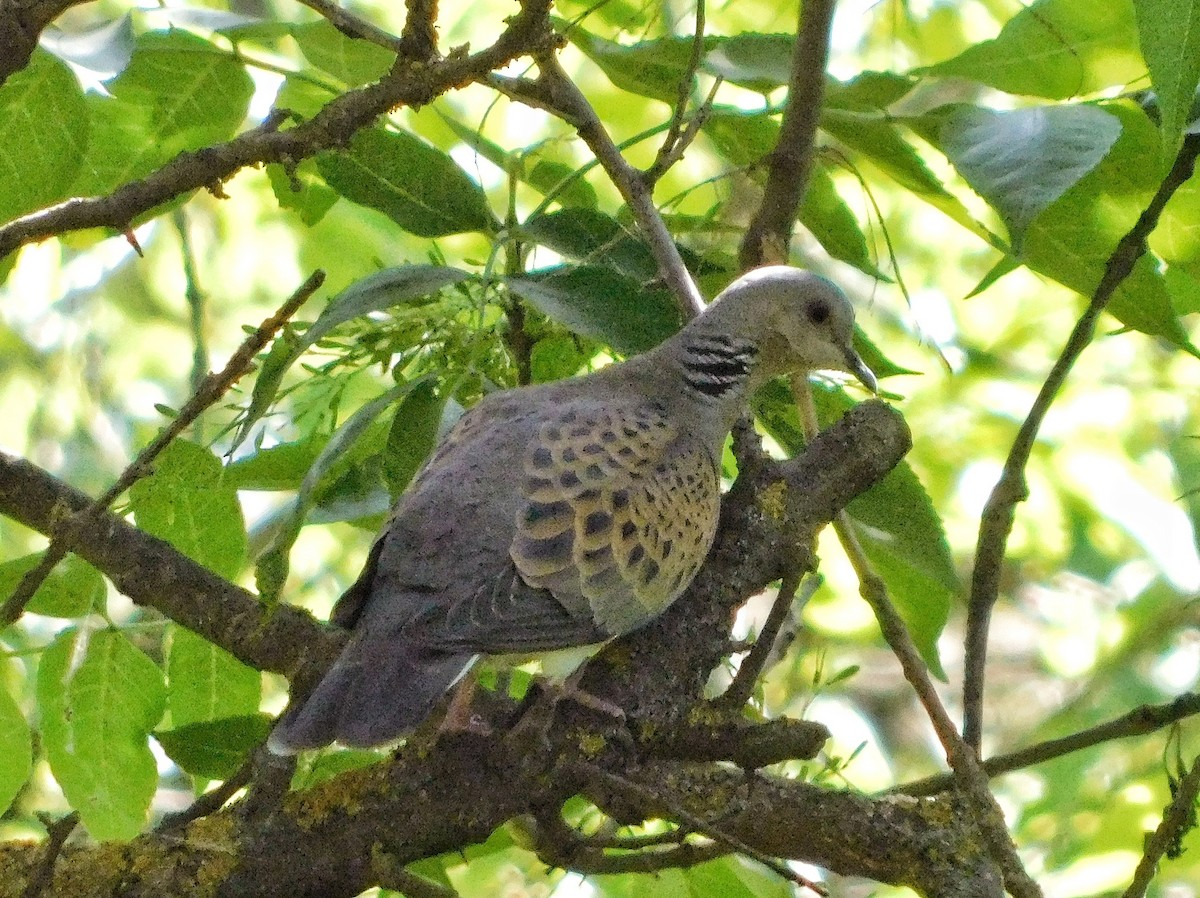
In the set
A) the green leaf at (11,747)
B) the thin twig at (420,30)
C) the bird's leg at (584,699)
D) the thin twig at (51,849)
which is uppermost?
the thin twig at (420,30)

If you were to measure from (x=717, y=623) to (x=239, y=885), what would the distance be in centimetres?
66

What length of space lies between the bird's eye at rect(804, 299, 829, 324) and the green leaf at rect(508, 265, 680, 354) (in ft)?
1.84

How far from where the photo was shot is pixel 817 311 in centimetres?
231

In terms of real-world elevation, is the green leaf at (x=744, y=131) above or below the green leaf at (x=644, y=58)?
above

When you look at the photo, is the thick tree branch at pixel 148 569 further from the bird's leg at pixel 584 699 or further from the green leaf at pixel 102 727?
the bird's leg at pixel 584 699

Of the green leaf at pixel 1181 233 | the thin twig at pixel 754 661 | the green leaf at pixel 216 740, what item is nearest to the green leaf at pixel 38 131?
the green leaf at pixel 216 740

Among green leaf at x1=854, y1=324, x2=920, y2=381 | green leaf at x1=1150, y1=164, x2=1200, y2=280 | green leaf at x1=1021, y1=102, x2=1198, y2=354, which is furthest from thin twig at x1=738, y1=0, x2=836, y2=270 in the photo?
green leaf at x1=1150, y1=164, x2=1200, y2=280

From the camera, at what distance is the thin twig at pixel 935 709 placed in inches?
63.9

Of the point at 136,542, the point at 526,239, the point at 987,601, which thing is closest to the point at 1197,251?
the point at 987,601

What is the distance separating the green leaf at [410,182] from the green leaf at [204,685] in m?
0.63

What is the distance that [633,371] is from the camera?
2293 millimetres

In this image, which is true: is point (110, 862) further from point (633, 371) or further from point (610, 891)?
point (610, 891)

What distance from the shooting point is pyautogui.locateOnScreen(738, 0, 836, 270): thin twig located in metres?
1.92

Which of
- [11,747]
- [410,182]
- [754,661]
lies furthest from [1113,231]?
[11,747]
